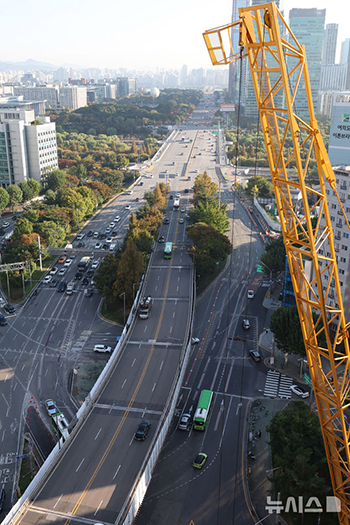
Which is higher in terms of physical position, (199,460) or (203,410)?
(203,410)

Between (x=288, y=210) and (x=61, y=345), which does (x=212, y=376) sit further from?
(x=288, y=210)

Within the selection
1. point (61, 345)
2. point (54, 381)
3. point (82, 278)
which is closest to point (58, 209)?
point (82, 278)

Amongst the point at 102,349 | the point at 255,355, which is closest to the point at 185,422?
the point at 255,355

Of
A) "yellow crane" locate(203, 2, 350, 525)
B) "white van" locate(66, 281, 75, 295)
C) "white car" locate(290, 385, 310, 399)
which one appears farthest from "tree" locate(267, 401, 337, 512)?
"white van" locate(66, 281, 75, 295)

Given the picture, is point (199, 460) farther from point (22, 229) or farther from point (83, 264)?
point (22, 229)

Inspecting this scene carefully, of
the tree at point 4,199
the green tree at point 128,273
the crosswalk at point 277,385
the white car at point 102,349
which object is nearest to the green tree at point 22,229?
the tree at point 4,199

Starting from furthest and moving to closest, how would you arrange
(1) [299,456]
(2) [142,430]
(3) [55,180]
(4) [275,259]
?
(3) [55,180] → (4) [275,259] → (2) [142,430] → (1) [299,456]
